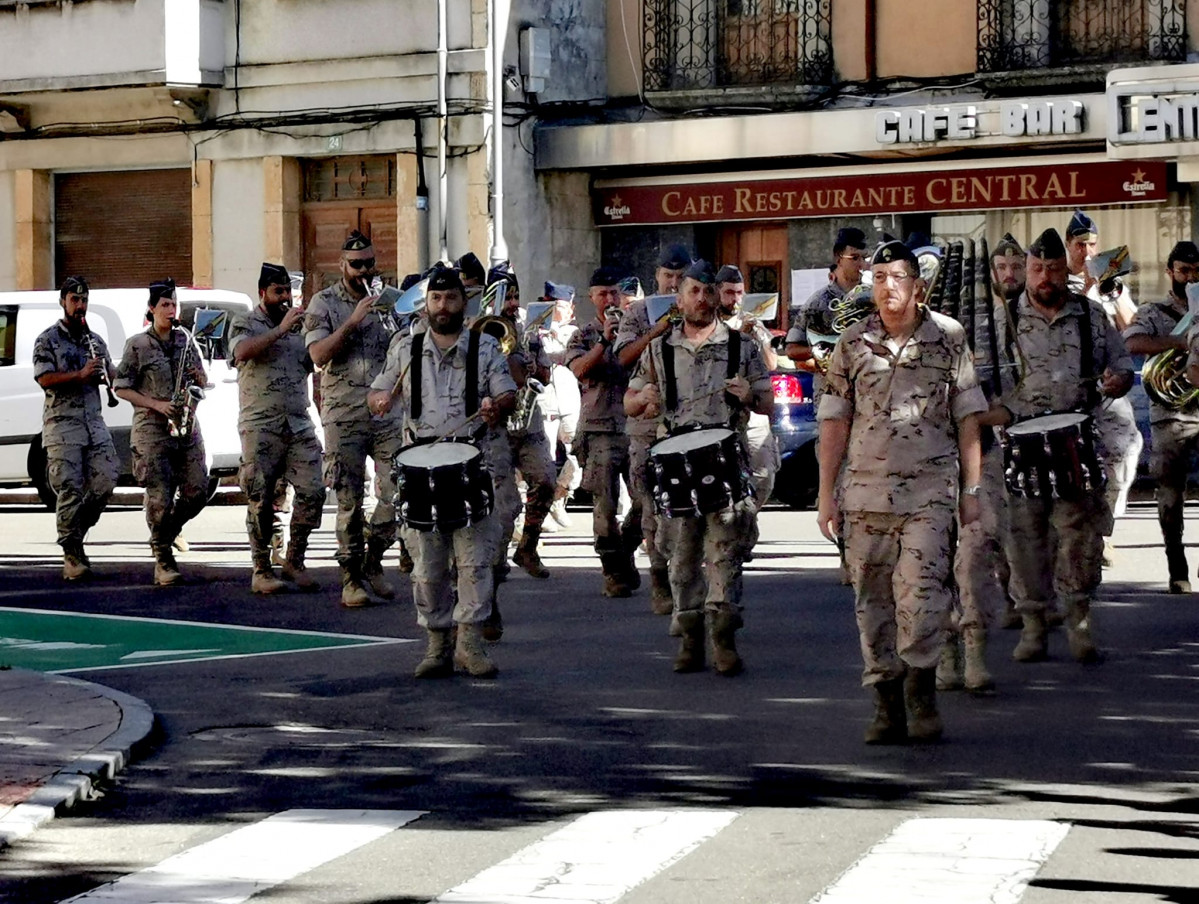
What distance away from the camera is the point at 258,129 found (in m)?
31.2

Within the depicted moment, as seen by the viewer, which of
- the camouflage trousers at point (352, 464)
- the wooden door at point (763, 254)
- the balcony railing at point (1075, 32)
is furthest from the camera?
the wooden door at point (763, 254)

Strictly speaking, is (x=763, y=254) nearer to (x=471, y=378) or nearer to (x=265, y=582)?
(x=265, y=582)

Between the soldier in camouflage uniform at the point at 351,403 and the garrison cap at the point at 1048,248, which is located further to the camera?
the soldier in camouflage uniform at the point at 351,403

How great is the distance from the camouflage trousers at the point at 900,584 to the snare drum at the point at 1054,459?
2.07 metres

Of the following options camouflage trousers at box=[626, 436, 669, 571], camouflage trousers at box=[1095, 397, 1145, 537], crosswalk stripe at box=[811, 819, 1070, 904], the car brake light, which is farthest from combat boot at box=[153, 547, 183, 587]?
crosswalk stripe at box=[811, 819, 1070, 904]

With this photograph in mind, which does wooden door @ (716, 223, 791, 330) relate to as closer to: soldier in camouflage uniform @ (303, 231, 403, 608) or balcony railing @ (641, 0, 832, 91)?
balcony railing @ (641, 0, 832, 91)

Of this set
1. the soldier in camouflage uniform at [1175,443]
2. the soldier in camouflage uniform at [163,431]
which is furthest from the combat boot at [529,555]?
the soldier in camouflage uniform at [1175,443]

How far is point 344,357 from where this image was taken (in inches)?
574

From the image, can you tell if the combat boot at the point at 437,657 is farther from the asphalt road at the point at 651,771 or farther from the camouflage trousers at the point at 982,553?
the camouflage trousers at the point at 982,553

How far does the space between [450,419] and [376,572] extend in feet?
11.9

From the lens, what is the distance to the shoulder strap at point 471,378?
11.7 meters

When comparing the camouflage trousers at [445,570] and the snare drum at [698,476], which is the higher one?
the snare drum at [698,476]

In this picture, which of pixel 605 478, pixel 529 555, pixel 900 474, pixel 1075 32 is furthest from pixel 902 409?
pixel 1075 32

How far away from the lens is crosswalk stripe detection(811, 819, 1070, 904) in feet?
22.3
